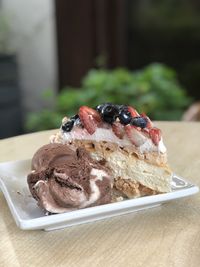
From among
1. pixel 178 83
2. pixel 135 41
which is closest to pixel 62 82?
pixel 135 41

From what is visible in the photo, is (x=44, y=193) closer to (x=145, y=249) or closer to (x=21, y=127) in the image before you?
(x=145, y=249)

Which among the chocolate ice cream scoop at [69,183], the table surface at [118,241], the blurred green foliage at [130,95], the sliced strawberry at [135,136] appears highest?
the sliced strawberry at [135,136]

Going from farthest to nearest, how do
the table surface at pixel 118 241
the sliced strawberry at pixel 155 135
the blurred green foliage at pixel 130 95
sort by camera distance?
1. the blurred green foliage at pixel 130 95
2. the sliced strawberry at pixel 155 135
3. the table surface at pixel 118 241

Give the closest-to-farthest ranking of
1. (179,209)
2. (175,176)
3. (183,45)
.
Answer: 1. (179,209)
2. (175,176)
3. (183,45)

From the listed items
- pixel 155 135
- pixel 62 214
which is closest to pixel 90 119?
pixel 155 135

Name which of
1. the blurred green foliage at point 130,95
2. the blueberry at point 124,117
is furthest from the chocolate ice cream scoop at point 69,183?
the blurred green foliage at point 130,95

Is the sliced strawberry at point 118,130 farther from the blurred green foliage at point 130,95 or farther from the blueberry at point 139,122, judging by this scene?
the blurred green foliage at point 130,95

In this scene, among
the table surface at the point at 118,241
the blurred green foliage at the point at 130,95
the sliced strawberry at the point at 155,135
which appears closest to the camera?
the table surface at the point at 118,241

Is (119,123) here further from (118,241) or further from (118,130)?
(118,241)
